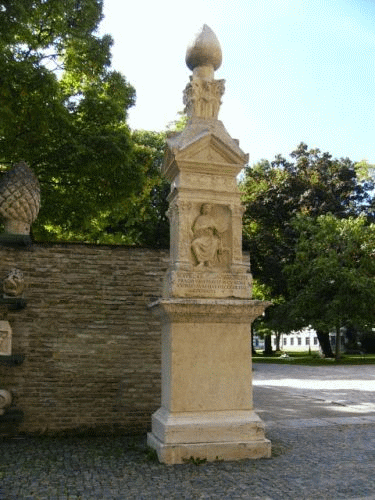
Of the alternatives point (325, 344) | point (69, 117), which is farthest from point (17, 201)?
point (325, 344)

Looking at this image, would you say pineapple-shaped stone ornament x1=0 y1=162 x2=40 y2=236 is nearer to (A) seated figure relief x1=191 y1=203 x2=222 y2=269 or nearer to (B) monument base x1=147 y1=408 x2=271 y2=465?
(A) seated figure relief x1=191 y1=203 x2=222 y2=269

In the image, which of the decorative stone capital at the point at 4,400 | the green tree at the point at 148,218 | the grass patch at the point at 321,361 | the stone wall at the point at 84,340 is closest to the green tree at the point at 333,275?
the grass patch at the point at 321,361

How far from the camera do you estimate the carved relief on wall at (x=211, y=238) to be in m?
8.04

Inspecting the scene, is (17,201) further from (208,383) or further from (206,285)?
(208,383)

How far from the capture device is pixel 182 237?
8.00m

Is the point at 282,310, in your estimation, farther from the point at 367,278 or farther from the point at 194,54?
the point at 194,54

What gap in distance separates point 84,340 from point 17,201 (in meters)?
2.64

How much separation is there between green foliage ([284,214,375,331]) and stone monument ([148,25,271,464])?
23.2m

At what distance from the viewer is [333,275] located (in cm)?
3100

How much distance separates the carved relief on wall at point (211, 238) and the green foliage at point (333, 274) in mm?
23078

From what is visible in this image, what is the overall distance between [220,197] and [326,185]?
30.8 meters

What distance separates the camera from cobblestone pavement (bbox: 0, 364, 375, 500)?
230 inches

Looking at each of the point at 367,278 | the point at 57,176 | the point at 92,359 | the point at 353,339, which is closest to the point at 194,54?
the point at 92,359

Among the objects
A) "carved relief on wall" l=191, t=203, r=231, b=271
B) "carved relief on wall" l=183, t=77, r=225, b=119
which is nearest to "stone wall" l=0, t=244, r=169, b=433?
"carved relief on wall" l=191, t=203, r=231, b=271
